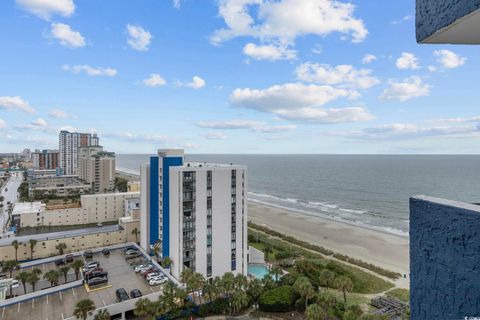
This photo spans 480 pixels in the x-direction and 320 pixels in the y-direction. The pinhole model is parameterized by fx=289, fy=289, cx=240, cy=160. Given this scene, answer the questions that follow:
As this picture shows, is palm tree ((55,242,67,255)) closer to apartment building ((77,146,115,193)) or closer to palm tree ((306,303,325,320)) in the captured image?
palm tree ((306,303,325,320))

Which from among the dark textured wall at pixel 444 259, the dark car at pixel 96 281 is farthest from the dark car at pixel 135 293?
the dark textured wall at pixel 444 259

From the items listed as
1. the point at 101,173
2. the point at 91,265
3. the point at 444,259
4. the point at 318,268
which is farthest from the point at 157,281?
the point at 101,173

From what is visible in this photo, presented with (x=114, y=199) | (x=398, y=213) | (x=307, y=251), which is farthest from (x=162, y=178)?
(x=398, y=213)

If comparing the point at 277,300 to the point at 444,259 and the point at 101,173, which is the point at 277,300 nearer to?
the point at 444,259

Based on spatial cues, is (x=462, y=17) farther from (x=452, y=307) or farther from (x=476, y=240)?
(x=452, y=307)

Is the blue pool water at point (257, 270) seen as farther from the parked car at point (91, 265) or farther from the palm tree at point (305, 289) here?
the parked car at point (91, 265)

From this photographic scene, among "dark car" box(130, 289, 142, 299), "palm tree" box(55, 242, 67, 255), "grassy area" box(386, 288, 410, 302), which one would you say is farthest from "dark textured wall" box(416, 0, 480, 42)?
"palm tree" box(55, 242, 67, 255)
